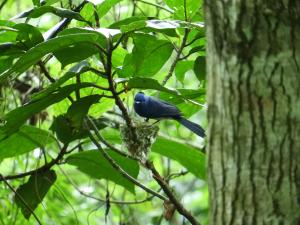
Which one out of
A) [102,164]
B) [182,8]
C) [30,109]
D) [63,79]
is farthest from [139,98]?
[63,79]

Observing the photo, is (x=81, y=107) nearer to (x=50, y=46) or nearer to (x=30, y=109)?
(x=30, y=109)

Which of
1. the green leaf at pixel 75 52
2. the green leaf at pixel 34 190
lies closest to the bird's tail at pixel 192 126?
the green leaf at pixel 34 190

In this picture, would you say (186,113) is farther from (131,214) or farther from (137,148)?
(131,214)

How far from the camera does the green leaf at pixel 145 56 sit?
92.7 inches

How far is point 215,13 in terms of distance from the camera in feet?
4.88

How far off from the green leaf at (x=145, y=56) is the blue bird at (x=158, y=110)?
16 cm

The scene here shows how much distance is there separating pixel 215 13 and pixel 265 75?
16cm

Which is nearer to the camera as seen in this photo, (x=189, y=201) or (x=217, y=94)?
(x=217, y=94)

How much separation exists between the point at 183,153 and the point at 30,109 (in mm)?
694

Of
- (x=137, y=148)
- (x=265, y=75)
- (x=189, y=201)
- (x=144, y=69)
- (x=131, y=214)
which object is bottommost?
(x=189, y=201)

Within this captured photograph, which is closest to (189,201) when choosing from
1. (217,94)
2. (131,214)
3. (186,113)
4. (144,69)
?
(131,214)

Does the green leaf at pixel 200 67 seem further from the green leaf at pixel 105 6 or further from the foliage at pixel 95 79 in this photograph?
the green leaf at pixel 105 6

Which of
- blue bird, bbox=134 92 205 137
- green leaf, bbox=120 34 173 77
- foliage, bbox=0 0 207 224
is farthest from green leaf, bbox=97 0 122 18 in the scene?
blue bird, bbox=134 92 205 137

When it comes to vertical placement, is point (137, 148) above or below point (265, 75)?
below
